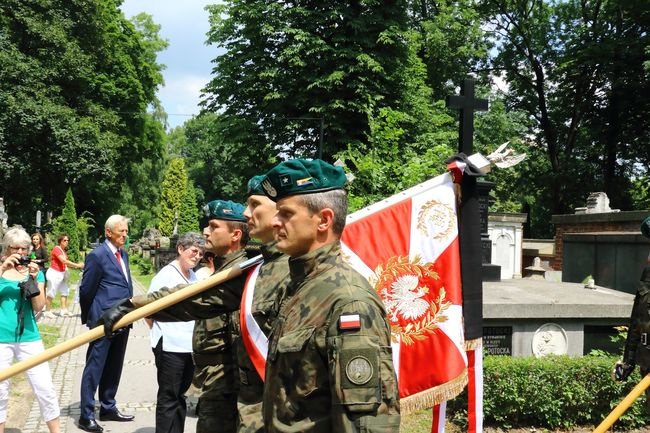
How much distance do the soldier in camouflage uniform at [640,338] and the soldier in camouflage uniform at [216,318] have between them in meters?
3.59

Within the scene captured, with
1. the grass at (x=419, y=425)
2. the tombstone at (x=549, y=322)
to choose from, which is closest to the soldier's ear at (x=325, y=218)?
the grass at (x=419, y=425)

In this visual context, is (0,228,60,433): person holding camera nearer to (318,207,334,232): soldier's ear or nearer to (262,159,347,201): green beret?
(262,159,347,201): green beret

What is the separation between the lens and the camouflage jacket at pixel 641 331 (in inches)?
210

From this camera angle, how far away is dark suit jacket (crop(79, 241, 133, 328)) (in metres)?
6.23

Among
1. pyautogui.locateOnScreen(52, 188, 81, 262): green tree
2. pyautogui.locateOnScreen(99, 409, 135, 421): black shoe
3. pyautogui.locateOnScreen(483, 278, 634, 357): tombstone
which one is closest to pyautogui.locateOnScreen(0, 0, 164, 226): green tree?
pyautogui.locateOnScreen(52, 188, 81, 262): green tree

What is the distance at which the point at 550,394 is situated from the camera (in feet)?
20.7

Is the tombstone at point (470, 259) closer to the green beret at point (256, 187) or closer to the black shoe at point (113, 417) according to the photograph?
the green beret at point (256, 187)

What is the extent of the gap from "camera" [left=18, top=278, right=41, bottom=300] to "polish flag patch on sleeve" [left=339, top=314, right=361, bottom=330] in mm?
3803

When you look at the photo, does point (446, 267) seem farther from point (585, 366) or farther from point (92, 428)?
point (92, 428)

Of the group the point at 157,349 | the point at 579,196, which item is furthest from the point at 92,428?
the point at 579,196

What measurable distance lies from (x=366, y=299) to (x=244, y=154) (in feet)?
71.3

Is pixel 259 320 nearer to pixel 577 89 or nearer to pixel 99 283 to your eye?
pixel 99 283

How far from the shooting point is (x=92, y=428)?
19.6 ft

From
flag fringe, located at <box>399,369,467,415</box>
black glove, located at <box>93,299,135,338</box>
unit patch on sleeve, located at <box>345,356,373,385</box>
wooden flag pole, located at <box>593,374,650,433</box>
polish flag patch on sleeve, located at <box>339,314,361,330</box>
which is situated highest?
polish flag patch on sleeve, located at <box>339,314,361,330</box>
